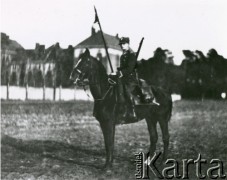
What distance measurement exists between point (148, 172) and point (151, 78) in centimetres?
204

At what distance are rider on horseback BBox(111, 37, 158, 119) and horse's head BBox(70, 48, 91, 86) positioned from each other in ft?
2.15

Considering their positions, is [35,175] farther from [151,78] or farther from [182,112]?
[182,112]

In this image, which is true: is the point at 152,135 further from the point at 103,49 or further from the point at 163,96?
the point at 103,49

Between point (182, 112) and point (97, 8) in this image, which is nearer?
point (97, 8)

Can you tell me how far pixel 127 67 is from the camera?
7.76m

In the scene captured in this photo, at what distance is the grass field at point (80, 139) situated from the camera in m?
→ 7.93

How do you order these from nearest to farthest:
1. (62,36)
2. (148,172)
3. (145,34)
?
1. (148,172)
2. (145,34)
3. (62,36)

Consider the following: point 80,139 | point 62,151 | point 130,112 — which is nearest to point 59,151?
point 62,151

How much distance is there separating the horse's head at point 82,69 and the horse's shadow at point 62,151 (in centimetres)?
178

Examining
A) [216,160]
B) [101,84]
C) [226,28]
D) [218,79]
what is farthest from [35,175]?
[226,28]

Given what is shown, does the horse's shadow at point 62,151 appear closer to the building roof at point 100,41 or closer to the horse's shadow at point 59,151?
the horse's shadow at point 59,151

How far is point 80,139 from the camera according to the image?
358 inches

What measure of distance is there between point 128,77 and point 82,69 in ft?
3.14

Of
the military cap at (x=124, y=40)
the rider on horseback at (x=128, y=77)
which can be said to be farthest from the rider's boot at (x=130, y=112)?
the military cap at (x=124, y=40)
